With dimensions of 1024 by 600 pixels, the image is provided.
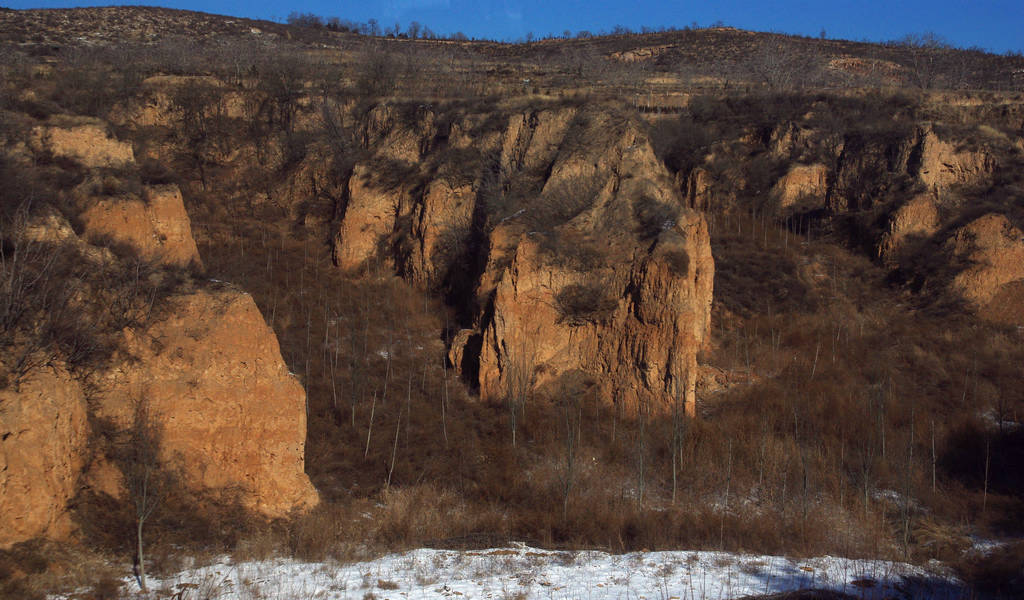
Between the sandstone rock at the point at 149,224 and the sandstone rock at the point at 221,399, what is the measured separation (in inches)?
143

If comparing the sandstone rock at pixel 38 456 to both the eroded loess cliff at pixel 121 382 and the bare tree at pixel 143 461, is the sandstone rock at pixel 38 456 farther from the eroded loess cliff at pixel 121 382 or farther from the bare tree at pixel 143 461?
the bare tree at pixel 143 461

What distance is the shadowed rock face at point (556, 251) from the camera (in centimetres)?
2398

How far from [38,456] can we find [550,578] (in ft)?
30.1

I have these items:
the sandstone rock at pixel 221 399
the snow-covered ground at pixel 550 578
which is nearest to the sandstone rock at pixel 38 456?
the sandstone rock at pixel 221 399

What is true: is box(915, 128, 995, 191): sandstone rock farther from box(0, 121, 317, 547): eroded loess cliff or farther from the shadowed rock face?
box(0, 121, 317, 547): eroded loess cliff

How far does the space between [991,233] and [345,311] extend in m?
26.5

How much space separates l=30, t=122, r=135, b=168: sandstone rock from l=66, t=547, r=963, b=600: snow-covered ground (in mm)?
15697

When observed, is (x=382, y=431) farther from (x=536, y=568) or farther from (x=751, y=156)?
(x=751, y=156)

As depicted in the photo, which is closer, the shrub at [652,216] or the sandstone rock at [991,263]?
the shrub at [652,216]

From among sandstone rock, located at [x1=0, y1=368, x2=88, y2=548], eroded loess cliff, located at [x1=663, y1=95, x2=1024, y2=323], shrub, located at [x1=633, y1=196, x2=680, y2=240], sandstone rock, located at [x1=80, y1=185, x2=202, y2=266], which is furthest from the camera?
eroded loess cliff, located at [x1=663, y1=95, x2=1024, y2=323]

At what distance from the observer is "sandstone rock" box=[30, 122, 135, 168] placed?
22734 millimetres

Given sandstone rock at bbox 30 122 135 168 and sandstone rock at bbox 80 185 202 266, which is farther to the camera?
sandstone rock at bbox 30 122 135 168

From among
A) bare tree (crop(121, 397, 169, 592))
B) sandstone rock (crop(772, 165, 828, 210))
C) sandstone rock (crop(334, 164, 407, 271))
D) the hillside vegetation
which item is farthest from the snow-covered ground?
sandstone rock (crop(772, 165, 828, 210))

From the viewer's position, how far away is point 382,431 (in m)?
21.5
